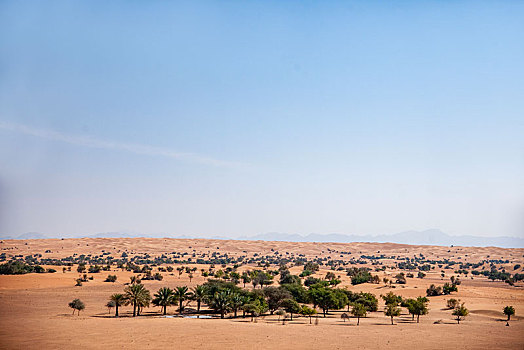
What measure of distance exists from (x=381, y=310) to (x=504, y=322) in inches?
589

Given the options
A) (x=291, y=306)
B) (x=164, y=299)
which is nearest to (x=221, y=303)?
(x=164, y=299)

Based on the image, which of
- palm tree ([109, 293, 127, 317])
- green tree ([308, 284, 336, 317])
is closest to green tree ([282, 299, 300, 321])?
green tree ([308, 284, 336, 317])

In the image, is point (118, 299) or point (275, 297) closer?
point (118, 299)

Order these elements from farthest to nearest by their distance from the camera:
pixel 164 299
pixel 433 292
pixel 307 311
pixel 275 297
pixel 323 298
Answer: pixel 433 292, pixel 323 298, pixel 275 297, pixel 164 299, pixel 307 311

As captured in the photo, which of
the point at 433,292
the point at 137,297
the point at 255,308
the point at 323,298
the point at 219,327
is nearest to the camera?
the point at 219,327

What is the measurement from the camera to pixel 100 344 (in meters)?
32.4

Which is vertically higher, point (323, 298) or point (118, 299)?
point (118, 299)

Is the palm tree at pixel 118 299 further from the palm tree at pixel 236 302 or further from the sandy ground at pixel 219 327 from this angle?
the palm tree at pixel 236 302

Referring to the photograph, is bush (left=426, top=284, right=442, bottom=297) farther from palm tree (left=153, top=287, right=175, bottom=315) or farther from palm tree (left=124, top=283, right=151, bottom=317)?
palm tree (left=124, top=283, right=151, bottom=317)

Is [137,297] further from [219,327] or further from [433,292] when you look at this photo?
[433,292]

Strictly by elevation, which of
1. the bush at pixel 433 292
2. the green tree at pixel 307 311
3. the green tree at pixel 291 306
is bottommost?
the bush at pixel 433 292

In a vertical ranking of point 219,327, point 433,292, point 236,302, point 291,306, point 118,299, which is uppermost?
point 118,299

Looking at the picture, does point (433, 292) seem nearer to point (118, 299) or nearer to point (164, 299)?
point (164, 299)

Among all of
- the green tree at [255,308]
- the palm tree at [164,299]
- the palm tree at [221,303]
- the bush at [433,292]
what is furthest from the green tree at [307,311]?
the bush at [433,292]
